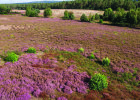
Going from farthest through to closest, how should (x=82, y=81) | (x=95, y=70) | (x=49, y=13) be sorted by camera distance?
(x=49, y=13), (x=95, y=70), (x=82, y=81)

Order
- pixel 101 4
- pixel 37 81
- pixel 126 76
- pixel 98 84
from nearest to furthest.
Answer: pixel 98 84
pixel 37 81
pixel 126 76
pixel 101 4

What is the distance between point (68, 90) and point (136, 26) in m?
51.5

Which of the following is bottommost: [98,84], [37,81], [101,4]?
[98,84]

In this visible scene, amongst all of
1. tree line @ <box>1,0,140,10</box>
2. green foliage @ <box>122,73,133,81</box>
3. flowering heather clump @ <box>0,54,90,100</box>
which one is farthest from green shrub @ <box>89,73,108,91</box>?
tree line @ <box>1,0,140,10</box>

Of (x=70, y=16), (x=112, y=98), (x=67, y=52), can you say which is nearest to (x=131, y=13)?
(x=70, y=16)

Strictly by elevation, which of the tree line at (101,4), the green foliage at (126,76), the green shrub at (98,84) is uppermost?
the tree line at (101,4)

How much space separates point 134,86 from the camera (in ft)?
35.2

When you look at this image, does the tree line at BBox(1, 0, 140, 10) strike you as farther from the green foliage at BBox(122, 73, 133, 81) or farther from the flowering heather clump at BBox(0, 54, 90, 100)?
the flowering heather clump at BBox(0, 54, 90, 100)

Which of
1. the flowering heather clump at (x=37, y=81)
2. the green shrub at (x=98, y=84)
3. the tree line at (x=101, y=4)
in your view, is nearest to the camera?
the flowering heather clump at (x=37, y=81)

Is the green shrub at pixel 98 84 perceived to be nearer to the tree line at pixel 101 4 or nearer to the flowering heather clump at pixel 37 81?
the flowering heather clump at pixel 37 81

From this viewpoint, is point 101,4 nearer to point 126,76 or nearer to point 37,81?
point 126,76

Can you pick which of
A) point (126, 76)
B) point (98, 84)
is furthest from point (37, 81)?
point (126, 76)

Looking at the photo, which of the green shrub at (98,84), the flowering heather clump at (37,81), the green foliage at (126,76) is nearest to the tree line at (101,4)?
the green foliage at (126,76)

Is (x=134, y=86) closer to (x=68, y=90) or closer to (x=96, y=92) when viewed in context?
(x=96, y=92)
